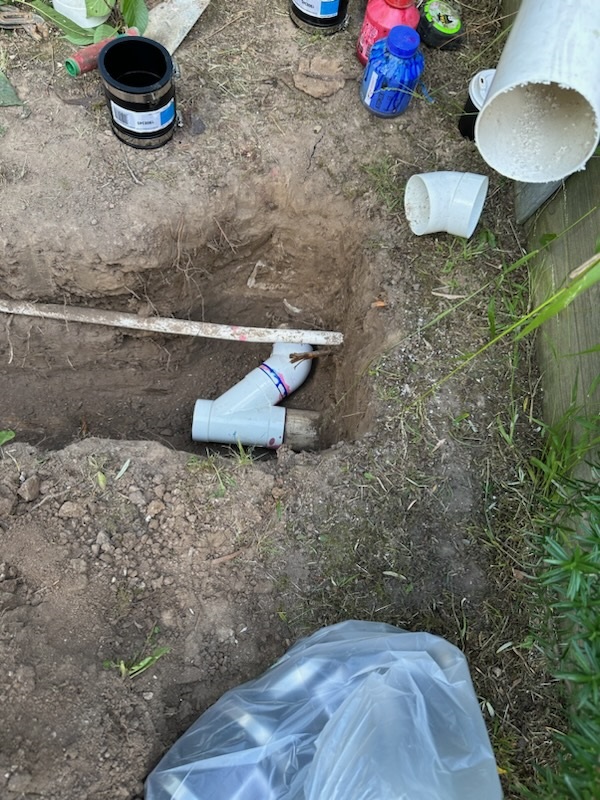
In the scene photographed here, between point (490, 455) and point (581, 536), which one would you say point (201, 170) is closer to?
point (490, 455)

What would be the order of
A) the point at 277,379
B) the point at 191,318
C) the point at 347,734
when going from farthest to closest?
the point at 191,318, the point at 277,379, the point at 347,734

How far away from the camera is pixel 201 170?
2242mm

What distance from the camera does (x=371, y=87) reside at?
225 cm

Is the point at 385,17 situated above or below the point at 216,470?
above

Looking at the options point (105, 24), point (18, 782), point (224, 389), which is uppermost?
point (105, 24)

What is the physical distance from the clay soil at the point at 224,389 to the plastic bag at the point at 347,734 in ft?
0.66

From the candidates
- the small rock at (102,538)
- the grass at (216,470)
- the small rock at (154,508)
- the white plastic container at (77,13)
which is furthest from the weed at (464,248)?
the white plastic container at (77,13)

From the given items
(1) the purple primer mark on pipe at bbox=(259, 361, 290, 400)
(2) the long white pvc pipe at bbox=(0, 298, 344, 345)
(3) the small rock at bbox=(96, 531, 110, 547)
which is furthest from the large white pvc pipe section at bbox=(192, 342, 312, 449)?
(3) the small rock at bbox=(96, 531, 110, 547)

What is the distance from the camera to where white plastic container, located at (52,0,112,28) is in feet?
7.49

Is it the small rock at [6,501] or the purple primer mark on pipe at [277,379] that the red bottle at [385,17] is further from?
the small rock at [6,501]

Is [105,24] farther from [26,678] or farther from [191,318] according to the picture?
[26,678]

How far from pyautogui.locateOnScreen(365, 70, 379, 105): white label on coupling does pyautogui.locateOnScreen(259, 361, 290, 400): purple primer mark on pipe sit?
1.01 meters

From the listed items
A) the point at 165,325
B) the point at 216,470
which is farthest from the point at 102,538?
the point at 165,325

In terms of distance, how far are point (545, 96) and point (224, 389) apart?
1506 mm
